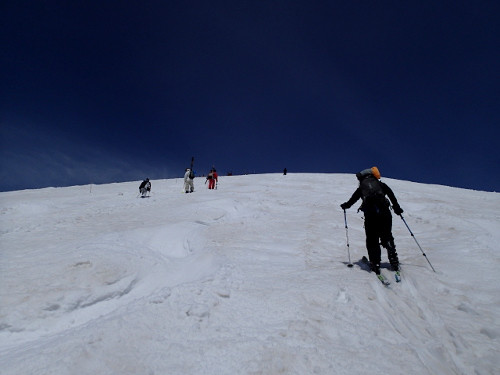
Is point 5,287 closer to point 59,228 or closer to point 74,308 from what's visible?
point 74,308

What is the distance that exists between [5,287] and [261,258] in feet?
16.1

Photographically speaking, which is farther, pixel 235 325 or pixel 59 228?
pixel 59 228

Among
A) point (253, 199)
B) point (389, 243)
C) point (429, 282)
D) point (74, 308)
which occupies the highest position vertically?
point (253, 199)

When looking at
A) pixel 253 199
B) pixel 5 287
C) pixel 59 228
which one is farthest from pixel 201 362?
pixel 253 199

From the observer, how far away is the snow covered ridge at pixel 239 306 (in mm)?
2852

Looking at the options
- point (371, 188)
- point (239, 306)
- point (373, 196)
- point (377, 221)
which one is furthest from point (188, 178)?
point (239, 306)

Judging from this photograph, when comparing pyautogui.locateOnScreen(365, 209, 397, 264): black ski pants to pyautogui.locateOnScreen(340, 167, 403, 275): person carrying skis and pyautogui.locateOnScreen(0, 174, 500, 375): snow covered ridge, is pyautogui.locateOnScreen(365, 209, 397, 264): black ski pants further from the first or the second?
pyautogui.locateOnScreen(0, 174, 500, 375): snow covered ridge

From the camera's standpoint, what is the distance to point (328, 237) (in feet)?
28.5

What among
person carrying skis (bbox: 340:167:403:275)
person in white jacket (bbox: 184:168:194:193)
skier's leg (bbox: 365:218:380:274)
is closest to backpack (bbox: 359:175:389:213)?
person carrying skis (bbox: 340:167:403:275)

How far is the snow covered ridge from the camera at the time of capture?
285 cm

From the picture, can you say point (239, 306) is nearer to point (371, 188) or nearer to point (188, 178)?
point (371, 188)

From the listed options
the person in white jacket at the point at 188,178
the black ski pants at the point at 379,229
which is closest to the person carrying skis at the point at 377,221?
the black ski pants at the point at 379,229

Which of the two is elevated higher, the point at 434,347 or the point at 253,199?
the point at 253,199

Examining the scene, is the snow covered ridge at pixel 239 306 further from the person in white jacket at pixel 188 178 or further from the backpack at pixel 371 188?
the person in white jacket at pixel 188 178
